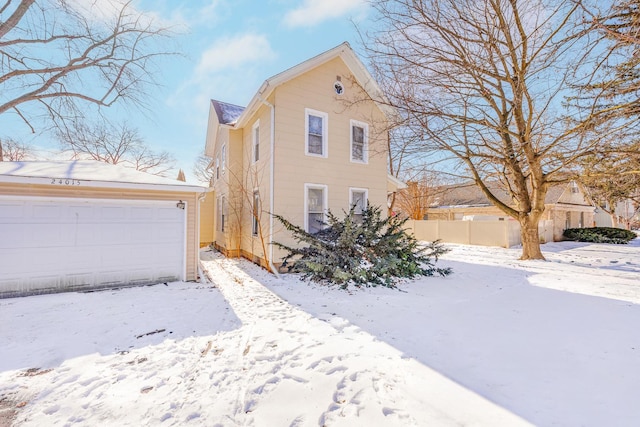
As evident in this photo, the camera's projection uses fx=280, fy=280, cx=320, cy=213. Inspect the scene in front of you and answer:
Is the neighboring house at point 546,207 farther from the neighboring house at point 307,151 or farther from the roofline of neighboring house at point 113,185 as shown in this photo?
the roofline of neighboring house at point 113,185

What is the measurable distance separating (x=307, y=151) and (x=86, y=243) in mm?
6240

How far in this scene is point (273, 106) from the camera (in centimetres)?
861

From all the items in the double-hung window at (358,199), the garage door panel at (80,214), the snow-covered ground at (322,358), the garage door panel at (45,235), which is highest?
the double-hung window at (358,199)

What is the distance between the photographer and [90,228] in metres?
6.46

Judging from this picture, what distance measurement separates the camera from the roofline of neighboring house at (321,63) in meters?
8.49

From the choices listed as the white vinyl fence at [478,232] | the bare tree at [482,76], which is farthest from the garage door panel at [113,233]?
the white vinyl fence at [478,232]

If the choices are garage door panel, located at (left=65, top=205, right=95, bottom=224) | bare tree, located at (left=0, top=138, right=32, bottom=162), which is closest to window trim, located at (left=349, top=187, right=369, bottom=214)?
garage door panel, located at (left=65, top=205, right=95, bottom=224)

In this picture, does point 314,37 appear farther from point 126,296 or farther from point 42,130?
point 42,130

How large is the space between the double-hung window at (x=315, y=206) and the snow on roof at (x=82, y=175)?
3295 millimetres

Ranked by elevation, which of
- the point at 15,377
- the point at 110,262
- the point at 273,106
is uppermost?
the point at 273,106

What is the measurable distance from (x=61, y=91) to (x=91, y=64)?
1643 mm

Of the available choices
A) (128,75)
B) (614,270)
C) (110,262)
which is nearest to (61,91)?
(128,75)

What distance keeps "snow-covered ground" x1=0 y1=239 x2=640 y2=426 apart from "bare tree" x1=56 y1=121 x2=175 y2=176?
15906mm

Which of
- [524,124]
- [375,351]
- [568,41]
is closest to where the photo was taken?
[375,351]
